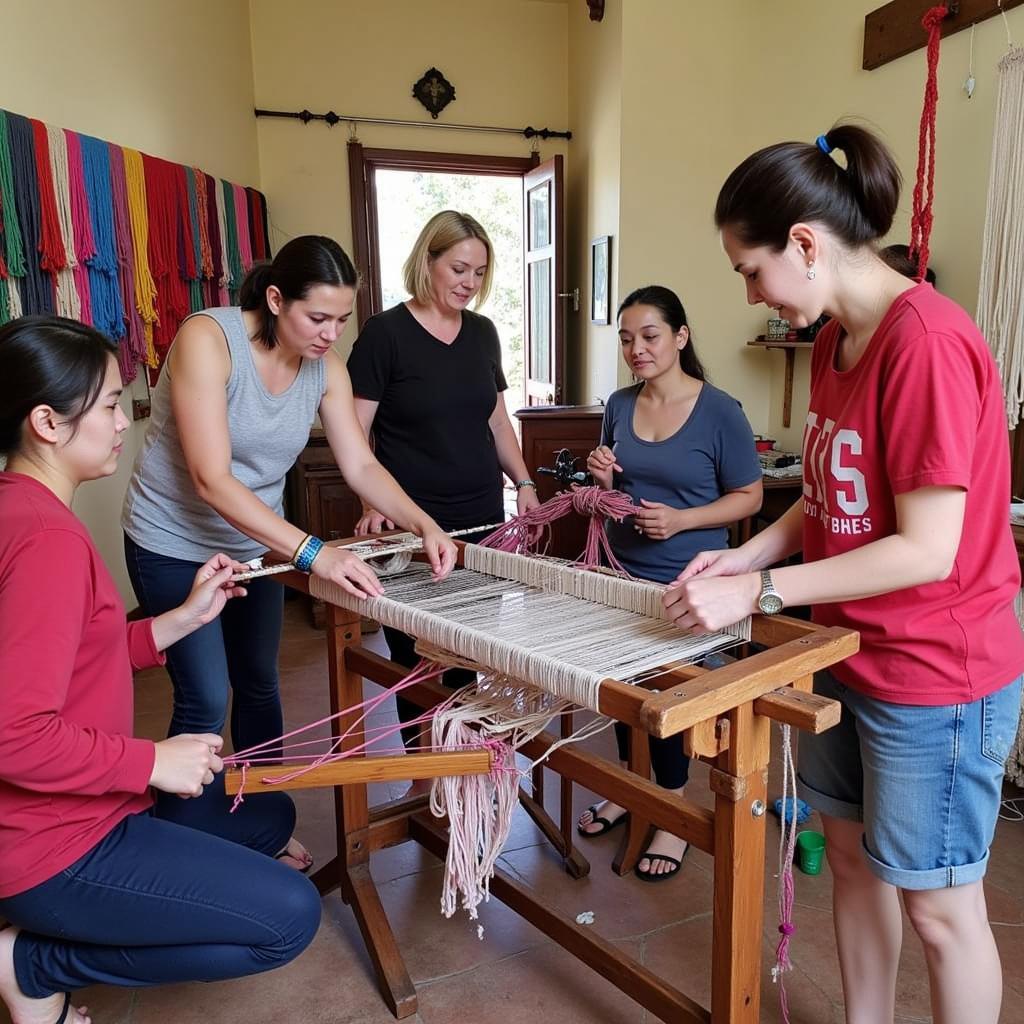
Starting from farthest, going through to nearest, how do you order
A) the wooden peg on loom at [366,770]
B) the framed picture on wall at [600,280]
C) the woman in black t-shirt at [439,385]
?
the framed picture on wall at [600,280]
the woman in black t-shirt at [439,385]
the wooden peg on loom at [366,770]

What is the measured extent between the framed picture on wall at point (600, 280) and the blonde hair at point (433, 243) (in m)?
2.16

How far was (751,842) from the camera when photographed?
107 centimetres

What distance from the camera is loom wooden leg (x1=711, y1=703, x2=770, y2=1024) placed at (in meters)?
1.03

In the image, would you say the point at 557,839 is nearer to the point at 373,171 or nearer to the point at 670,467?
the point at 670,467

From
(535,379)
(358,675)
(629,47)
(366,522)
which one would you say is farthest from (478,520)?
(535,379)

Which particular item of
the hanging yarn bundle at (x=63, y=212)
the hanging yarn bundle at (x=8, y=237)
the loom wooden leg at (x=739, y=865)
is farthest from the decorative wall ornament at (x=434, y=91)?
the loom wooden leg at (x=739, y=865)

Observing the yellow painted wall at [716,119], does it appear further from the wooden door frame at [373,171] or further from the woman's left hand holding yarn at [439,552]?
the woman's left hand holding yarn at [439,552]

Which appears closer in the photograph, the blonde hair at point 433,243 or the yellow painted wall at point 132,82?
the blonde hair at point 433,243

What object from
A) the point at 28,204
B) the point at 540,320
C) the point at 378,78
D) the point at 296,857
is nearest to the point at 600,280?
the point at 540,320

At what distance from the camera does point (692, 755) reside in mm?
999

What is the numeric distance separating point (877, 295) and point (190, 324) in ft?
3.59

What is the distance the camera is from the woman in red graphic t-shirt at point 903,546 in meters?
0.97

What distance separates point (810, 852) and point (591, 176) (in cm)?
351

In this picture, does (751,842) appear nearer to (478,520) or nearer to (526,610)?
(526,610)
